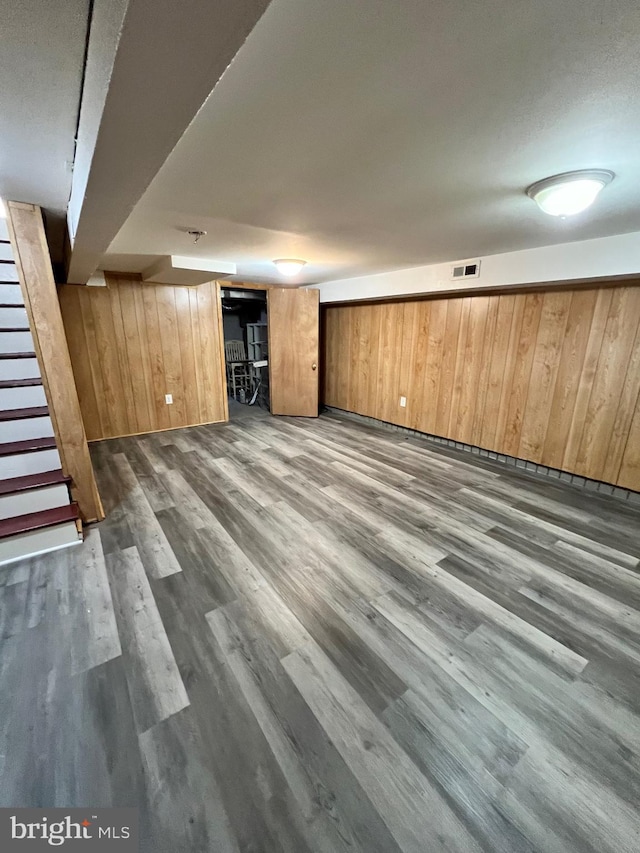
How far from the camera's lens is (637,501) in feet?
9.39

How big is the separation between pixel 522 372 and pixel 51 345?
3969 mm

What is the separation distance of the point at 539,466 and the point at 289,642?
122 inches

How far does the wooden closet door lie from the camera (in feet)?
16.7

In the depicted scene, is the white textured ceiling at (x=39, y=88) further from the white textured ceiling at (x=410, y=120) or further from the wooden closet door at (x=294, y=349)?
the wooden closet door at (x=294, y=349)

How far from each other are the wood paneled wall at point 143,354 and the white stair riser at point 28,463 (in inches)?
80.7

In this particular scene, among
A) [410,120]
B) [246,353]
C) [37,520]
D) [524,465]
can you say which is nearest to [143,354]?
[37,520]

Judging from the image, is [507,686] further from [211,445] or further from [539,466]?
[211,445]

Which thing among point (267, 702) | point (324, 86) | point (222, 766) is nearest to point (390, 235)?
point (324, 86)

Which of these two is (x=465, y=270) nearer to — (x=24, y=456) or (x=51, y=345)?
(x=51, y=345)

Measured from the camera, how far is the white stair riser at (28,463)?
2.26 metres

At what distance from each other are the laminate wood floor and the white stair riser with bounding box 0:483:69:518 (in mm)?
333

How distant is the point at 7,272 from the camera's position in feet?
8.41
